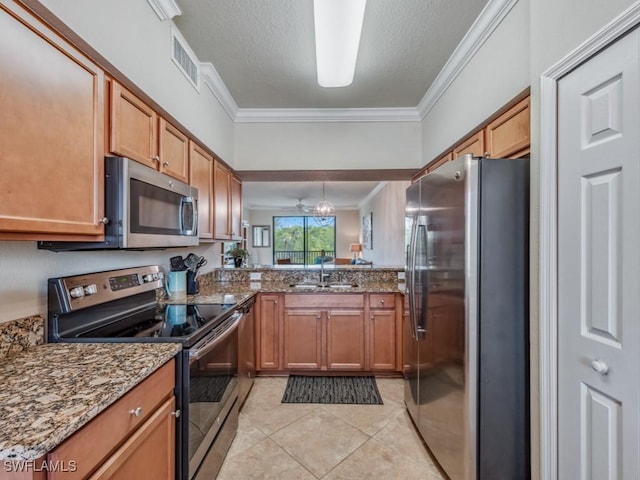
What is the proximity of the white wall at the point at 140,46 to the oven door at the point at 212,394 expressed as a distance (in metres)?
1.31

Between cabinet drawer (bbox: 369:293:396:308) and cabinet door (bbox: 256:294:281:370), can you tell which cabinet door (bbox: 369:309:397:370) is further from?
cabinet door (bbox: 256:294:281:370)

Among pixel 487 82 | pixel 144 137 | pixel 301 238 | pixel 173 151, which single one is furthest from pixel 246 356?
pixel 301 238

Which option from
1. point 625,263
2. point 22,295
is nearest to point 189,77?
point 22,295

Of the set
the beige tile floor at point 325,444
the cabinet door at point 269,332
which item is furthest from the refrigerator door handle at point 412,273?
the cabinet door at point 269,332

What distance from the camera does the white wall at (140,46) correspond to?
3.79 feet

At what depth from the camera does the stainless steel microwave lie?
50.4 inches

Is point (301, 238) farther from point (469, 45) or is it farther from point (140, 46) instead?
point (140, 46)

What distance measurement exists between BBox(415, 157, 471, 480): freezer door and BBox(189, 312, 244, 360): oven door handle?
47.0 inches

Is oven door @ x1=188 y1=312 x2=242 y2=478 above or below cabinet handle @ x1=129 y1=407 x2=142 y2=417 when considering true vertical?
below

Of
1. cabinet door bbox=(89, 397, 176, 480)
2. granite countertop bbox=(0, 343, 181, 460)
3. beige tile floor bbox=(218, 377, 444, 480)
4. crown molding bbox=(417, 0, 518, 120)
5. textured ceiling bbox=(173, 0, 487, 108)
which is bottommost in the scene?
beige tile floor bbox=(218, 377, 444, 480)

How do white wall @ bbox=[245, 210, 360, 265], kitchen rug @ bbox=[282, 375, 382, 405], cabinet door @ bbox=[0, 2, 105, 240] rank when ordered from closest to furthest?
cabinet door @ bbox=[0, 2, 105, 240]
kitchen rug @ bbox=[282, 375, 382, 405]
white wall @ bbox=[245, 210, 360, 265]

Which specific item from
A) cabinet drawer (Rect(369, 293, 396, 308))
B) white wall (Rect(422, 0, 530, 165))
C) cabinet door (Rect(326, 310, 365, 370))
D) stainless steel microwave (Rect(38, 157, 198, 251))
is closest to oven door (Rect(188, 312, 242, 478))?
stainless steel microwave (Rect(38, 157, 198, 251))

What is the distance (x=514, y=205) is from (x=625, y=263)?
0.55 metres

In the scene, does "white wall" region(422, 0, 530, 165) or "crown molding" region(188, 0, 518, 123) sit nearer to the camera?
"white wall" region(422, 0, 530, 165)
